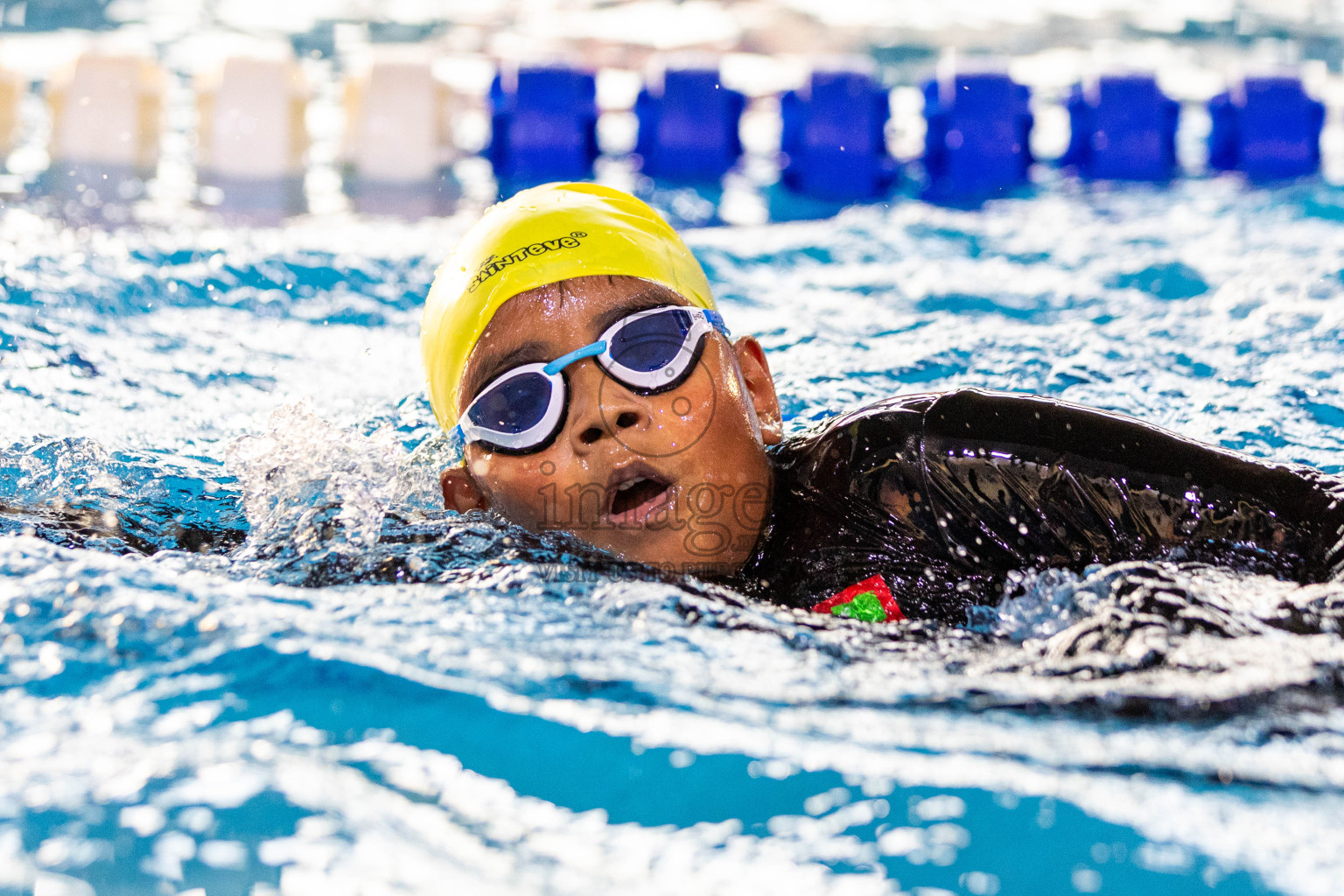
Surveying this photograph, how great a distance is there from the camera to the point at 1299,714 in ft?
4.58

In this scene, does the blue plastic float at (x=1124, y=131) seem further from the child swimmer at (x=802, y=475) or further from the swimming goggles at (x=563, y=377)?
the swimming goggles at (x=563, y=377)

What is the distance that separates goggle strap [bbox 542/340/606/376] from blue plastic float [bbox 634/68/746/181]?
→ 4285 mm

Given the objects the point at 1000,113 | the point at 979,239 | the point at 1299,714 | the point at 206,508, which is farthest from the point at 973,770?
the point at 1000,113

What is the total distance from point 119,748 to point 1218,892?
1.16m

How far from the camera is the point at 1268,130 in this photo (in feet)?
20.3

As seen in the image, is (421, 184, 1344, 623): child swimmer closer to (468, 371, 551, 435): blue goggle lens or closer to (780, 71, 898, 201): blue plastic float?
(468, 371, 551, 435): blue goggle lens

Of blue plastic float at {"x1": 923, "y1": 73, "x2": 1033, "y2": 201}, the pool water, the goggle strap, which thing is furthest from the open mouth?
blue plastic float at {"x1": 923, "y1": 73, "x2": 1033, "y2": 201}

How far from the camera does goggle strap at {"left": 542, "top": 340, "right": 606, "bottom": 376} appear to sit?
2066mm

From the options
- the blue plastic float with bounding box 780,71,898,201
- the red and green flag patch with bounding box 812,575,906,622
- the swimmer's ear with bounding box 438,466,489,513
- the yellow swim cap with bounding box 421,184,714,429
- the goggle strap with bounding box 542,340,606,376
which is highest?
the blue plastic float with bounding box 780,71,898,201

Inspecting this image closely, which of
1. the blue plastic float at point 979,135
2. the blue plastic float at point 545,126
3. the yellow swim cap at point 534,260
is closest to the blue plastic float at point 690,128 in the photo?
the blue plastic float at point 545,126

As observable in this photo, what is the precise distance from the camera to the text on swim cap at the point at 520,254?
2.29m

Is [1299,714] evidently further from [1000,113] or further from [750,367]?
[1000,113]

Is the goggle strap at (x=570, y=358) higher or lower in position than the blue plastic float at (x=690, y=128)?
lower

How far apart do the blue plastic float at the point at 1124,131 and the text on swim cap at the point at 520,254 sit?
4.60 meters
